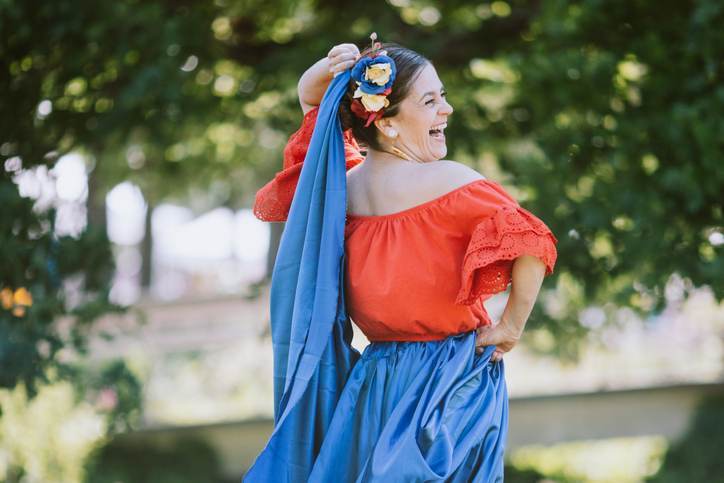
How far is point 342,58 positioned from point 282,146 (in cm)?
333

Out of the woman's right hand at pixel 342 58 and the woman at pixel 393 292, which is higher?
the woman's right hand at pixel 342 58

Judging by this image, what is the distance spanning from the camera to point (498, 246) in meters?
2.34

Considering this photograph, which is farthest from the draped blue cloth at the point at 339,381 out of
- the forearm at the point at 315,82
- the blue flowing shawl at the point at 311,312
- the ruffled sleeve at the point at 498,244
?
the ruffled sleeve at the point at 498,244

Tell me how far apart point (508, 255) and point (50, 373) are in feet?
12.1

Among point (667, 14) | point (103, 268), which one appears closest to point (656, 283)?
point (667, 14)

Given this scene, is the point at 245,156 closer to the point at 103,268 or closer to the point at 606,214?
the point at 103,268

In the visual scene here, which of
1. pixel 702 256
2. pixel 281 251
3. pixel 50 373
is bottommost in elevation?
pixel 50 373

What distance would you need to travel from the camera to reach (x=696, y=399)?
6.86 meters

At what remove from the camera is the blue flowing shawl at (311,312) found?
8.34 feet

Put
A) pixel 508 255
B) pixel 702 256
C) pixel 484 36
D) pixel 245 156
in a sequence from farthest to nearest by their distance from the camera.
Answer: pixel 245 156
pixel 484 36
pixel 702 256
pixel 508 255

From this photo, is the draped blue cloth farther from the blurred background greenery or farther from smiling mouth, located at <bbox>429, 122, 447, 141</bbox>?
the blurred background greenery

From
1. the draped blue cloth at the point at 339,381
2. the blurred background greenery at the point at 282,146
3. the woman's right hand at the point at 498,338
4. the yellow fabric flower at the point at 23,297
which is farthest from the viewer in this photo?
the yellow fabric flower at the point at 23,297

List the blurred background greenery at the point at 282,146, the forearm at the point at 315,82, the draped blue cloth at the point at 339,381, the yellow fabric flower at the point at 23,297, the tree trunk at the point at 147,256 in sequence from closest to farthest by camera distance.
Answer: the draped blue cloth at the point at 339,381 → the forearm at the point at 315,82 → the blurred background greenery at the point at 282,146 → the yellow fabric flower at the point at 23,297 → the tree trunk at the point at 147,256

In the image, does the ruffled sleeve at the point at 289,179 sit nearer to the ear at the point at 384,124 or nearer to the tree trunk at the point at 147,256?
the ear at the point at 384,124
